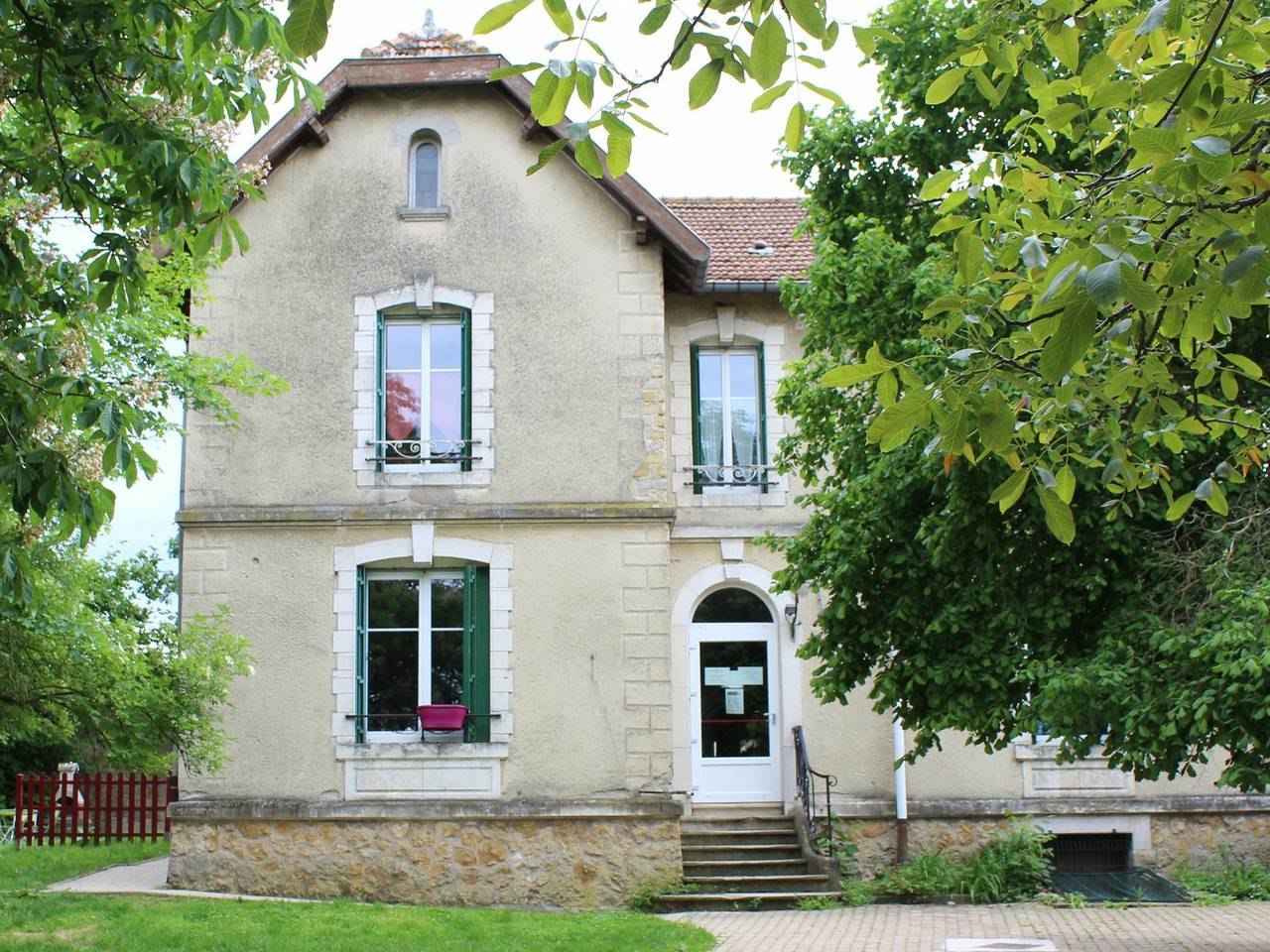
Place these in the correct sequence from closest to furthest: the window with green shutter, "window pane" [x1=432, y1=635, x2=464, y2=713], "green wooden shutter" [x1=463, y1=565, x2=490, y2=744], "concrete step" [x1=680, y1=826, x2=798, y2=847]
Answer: "green wooden shutter" [x1=463, y1=565, x2=490, y2=744]
the window with green shutter
"window pane" [x1=432, y1=635, x2=464, y2=713]
"concrete step" [x1=680, y1=826, x2=798, y2=847]

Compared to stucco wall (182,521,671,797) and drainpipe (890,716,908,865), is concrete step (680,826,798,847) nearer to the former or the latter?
drainpipe (890,716,908,865)

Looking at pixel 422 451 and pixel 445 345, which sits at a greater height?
pixel 445 345

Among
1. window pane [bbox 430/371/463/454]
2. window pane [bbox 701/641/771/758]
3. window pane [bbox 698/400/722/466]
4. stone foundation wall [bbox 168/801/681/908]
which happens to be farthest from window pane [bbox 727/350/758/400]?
stone foundation wall [bbox 168/801/681/908]

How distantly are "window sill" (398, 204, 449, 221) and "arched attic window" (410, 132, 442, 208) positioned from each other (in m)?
0.20

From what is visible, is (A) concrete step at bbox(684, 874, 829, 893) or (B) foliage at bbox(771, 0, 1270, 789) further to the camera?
(A) concrete step at bbox(684, 874, 829, 893)

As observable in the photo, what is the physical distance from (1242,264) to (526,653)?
38.9 ft

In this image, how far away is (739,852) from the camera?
49.9ft

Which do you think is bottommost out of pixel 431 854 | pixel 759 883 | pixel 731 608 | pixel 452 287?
pixel 759 883

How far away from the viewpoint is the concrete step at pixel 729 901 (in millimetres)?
14016

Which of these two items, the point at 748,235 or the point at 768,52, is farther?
the point at 748,235

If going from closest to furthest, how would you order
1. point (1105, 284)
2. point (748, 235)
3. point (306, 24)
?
point (1105, 284)
point (306, 24)
point (748, 235)

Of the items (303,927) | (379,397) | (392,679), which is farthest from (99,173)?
(392,679)

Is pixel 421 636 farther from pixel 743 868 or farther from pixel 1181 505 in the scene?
pixel 1181 505

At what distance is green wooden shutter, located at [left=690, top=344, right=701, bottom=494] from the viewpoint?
1681cm
